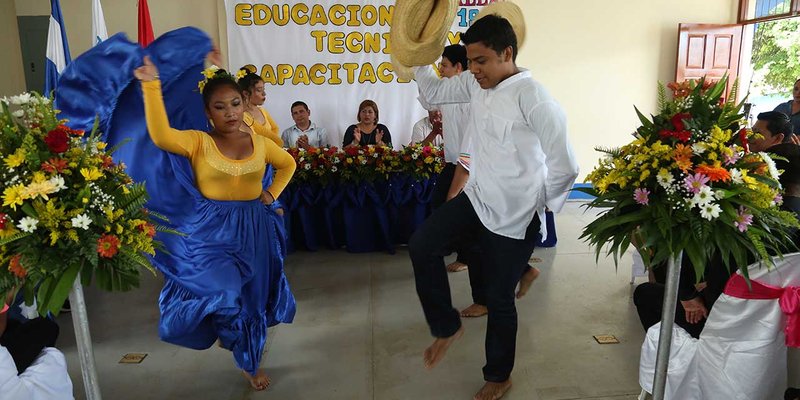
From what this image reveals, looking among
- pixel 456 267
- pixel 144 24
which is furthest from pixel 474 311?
pixel 144 24

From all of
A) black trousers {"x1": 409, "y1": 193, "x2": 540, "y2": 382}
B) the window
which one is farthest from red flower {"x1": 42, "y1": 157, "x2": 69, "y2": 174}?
the window

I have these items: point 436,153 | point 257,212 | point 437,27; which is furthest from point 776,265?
point 436,153

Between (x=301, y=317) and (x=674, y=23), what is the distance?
20.9 ft

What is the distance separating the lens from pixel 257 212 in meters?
2.57

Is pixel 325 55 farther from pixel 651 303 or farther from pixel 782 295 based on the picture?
pixel 782 295

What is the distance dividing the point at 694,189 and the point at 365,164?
10.7 feet

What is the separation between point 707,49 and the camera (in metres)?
6.91

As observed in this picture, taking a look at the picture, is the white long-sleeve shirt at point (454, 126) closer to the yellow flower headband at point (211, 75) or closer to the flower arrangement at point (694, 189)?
the yellow flower headband at point (211, 75)

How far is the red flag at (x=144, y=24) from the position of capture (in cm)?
551

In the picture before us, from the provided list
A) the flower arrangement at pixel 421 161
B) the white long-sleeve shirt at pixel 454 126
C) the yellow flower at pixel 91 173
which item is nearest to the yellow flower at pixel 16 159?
the yellow flower at pixel 91 173

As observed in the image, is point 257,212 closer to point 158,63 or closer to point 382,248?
point 158,63

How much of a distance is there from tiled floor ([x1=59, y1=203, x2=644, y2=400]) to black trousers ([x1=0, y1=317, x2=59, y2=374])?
615 millimetres

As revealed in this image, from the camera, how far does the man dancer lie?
2.12 metres

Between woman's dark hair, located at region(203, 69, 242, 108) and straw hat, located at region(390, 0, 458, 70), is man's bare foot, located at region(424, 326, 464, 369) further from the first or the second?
woman's dark hair, located at region(203, 69, 242, 108)
